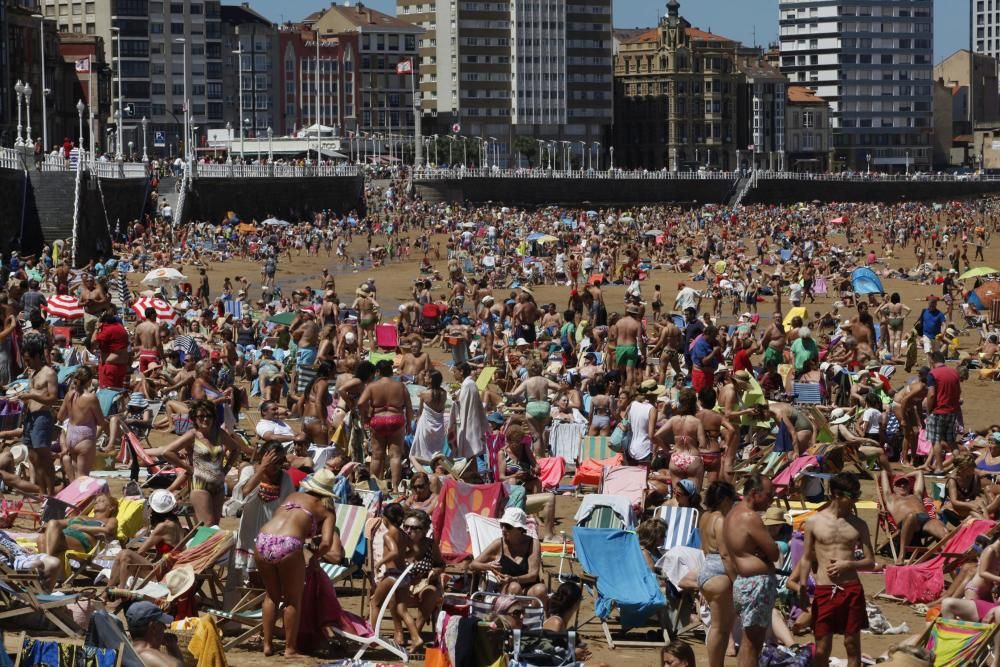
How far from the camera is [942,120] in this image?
14100 cm

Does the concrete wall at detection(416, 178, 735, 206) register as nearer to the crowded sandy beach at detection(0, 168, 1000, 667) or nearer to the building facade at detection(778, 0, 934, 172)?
the building facade at detection(778, 0, 934, 172)

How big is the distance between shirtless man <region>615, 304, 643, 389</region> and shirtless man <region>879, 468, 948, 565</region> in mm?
6273

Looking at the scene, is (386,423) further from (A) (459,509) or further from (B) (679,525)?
(B) (679,525)

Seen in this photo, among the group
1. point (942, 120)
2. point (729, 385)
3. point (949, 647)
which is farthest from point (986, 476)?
point (942, 120)

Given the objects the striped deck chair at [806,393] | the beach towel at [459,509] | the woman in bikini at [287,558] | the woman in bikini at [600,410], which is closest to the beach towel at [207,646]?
the woman in bikini at [287,558]

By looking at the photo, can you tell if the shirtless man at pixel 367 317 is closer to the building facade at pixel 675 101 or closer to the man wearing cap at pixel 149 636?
the man wearing cap at pixel 149 636

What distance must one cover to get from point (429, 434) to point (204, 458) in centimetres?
275

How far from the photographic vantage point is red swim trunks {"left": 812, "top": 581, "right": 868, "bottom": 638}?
7527mm

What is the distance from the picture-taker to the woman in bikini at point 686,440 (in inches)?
422

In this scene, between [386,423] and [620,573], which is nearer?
[620,573]

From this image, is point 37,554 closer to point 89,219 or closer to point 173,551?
point 173,551

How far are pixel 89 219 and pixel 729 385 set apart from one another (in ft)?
82.1

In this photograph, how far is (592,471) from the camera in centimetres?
1234

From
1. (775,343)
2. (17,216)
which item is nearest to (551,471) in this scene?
(775,343)
